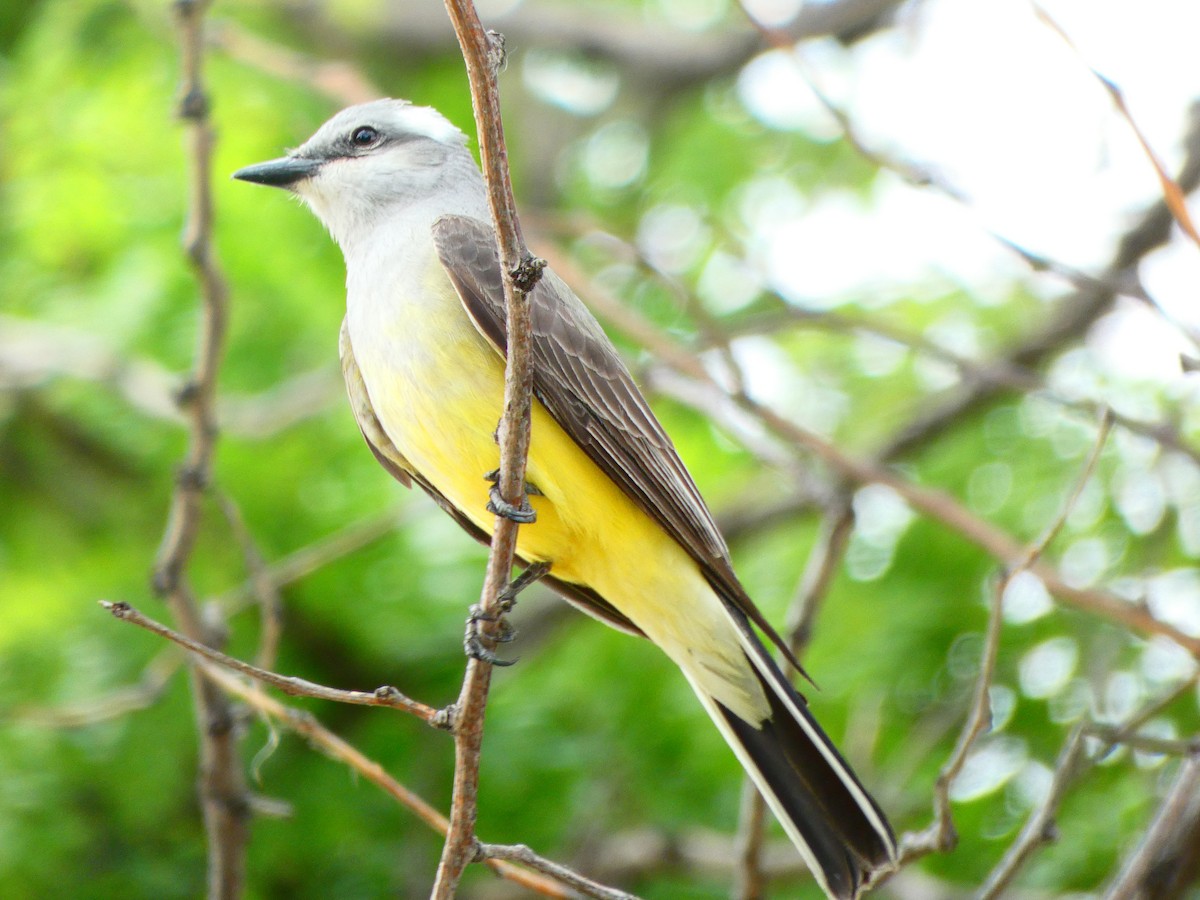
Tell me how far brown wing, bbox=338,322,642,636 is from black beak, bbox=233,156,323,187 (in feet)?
2.05

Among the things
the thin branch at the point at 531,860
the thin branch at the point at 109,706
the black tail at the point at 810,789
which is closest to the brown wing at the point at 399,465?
the black tail at the point at 810,789

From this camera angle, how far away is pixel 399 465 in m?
3.88

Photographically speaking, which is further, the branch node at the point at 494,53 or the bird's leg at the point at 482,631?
the bird's leg at the point at 482,631

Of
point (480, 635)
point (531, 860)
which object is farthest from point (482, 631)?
point (531, 860)

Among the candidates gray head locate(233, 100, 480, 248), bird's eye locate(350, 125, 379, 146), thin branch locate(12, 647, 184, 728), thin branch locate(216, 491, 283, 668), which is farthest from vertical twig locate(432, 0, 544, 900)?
bird's eye locate(350, 125, 379, 146)

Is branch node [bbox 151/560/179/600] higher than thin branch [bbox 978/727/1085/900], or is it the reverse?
branch node [bbox 151/560/179/600]

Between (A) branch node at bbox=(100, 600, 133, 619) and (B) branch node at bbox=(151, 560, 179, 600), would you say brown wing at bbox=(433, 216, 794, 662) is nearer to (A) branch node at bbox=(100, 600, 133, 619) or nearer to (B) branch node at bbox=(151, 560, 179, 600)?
(B) branch node at bbox=(151, 560, 179, 600)

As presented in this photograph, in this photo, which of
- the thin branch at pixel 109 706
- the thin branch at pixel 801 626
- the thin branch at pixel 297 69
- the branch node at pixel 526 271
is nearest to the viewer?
the branch node at pixel 526 271

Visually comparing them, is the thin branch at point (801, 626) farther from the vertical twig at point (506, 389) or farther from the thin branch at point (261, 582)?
the thin branch at point (261, 582)

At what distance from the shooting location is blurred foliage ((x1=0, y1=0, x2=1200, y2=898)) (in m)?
4.11

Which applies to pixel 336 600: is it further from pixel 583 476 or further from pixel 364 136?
pixel 364 136

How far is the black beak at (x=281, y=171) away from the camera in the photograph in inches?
159

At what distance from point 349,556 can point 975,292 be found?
10.6 ft

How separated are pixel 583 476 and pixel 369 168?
1.38 metres
